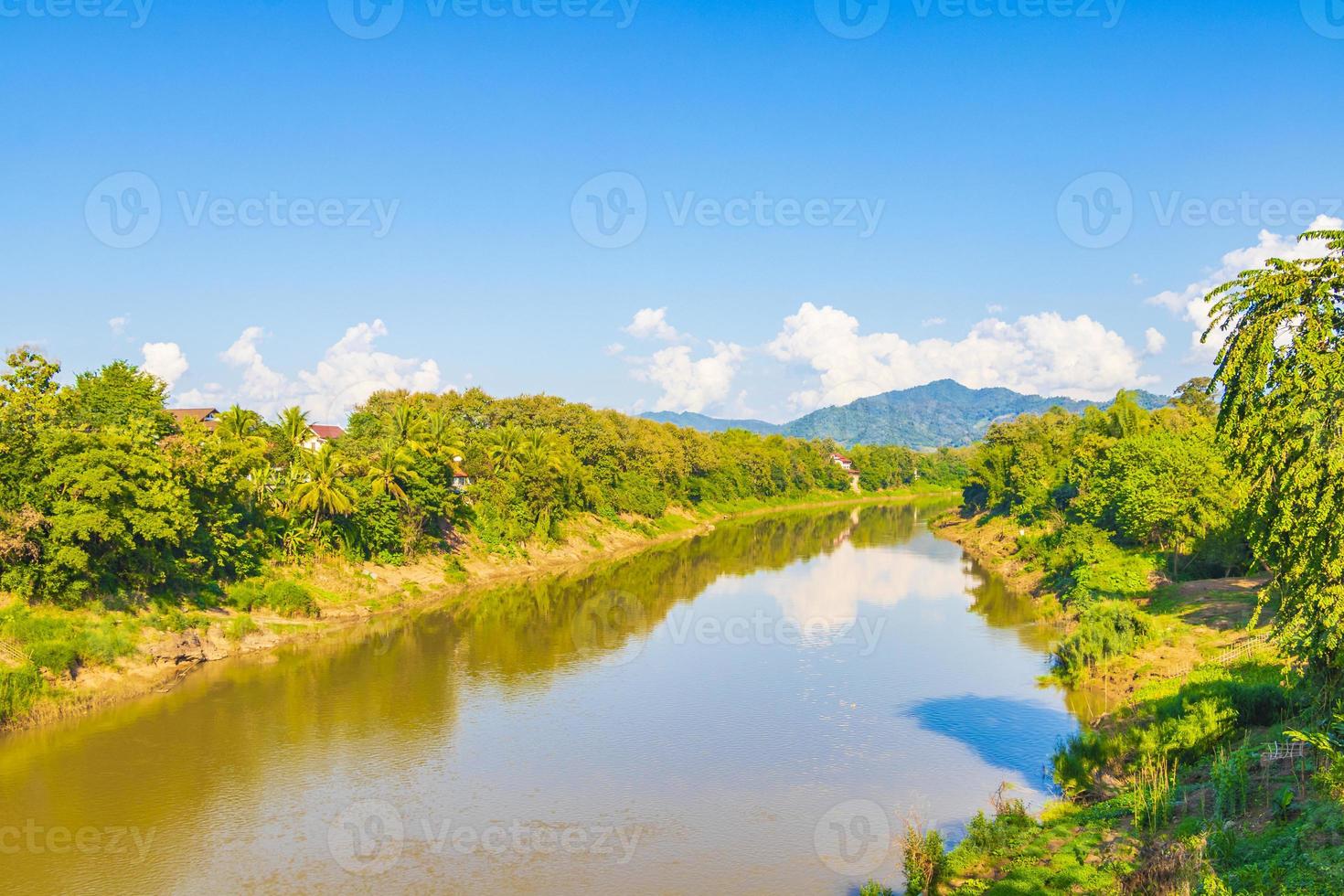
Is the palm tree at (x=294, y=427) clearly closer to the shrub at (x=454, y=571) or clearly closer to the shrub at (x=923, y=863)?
the shrub at (x=454, y=571)

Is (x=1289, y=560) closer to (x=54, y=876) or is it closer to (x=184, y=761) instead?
(x=54, y=876)

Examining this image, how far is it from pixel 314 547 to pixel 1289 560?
54.5m

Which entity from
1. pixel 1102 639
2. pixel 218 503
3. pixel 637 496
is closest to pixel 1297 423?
pixel 1102 639

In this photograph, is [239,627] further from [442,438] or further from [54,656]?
[442,438]

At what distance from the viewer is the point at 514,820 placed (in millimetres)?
27016

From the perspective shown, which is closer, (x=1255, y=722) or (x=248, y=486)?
(x=1255, y=722)

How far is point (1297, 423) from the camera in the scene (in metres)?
18.1

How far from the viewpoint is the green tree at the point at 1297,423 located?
57.8ft

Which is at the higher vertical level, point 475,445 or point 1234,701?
point 475,445

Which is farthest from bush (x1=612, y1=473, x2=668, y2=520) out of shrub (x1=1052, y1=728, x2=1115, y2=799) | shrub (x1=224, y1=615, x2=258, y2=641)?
shrub (x1=1052, y1=728, x2=1115, y2=799)

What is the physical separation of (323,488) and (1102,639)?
4623 cm

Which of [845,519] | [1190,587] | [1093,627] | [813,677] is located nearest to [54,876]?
[813,677]

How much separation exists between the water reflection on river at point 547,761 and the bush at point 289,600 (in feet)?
14.4

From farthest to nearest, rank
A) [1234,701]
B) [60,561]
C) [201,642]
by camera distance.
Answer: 1. [201,642]
2. [60,561]
3. [1234,701]
